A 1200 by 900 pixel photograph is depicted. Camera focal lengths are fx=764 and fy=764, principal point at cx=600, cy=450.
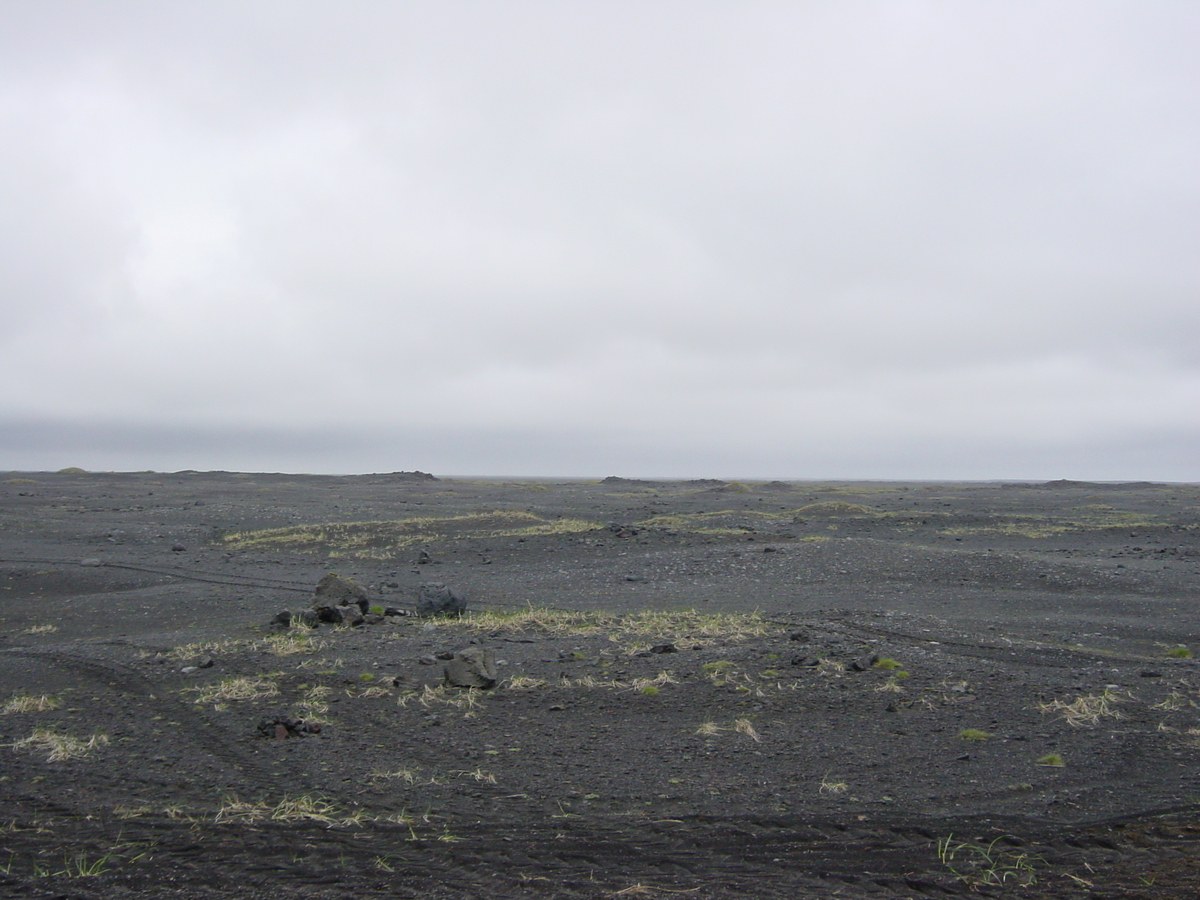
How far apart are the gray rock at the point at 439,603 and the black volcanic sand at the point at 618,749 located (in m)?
0.37

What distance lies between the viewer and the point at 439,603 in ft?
47.0

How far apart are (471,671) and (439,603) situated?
5.32m

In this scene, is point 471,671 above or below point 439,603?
above

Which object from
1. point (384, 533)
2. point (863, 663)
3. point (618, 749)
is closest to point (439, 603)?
point (618, 749)

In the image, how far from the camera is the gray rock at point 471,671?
9.13 m

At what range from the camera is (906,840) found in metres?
5.37

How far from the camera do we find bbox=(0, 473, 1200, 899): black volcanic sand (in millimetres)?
5027

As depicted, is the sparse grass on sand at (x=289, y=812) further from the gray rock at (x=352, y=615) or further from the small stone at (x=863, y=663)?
the gray rock at (x=352, y=615)

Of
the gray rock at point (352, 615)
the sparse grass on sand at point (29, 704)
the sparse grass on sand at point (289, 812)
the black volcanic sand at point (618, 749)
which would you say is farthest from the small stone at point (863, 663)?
the sparse grass on sand at point (29, 704)

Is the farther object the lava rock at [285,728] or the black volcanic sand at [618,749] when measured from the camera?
the lava rock at [285,728]

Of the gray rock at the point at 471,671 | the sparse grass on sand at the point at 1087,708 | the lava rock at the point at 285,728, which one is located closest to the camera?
the lava rock at the point at 285,728

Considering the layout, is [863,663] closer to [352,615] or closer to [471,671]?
[471,671]

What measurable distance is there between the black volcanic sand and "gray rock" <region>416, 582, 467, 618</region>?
14.5 inches

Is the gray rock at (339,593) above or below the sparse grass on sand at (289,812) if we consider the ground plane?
above
